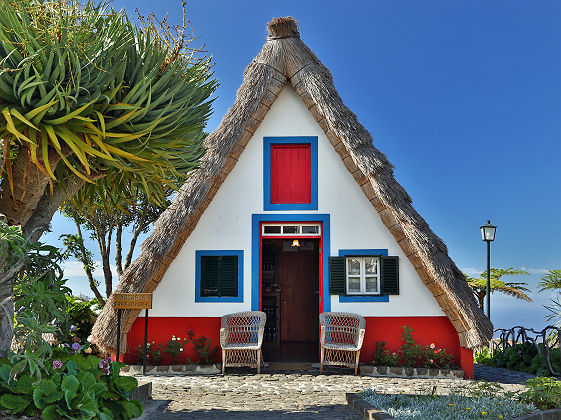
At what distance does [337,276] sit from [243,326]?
186cm

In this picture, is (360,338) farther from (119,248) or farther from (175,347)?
(119,248)

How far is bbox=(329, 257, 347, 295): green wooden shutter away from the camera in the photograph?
9.91 m

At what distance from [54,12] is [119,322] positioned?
535 centimetres

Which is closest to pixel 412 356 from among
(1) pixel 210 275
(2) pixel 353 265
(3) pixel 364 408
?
(2) pixel 353 265

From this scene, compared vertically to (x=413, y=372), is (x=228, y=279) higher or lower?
higher

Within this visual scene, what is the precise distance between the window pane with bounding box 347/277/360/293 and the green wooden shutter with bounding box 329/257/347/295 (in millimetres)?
161

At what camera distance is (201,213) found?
32.9 ft

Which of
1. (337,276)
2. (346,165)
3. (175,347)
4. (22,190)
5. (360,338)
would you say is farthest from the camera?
(346,165)

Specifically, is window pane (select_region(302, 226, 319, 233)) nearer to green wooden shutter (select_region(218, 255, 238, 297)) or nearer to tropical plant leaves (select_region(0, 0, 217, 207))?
green wooden shutter (select_region(218, 255, 238, 297))

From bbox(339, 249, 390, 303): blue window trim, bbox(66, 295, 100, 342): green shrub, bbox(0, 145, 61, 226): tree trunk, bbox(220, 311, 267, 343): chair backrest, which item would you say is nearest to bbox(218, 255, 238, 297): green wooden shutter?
bbox(220, 311, 267, 343): chair backrest

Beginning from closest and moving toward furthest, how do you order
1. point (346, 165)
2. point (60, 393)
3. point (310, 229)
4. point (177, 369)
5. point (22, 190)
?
point (60, 393)
point (22, 190)
point (177, 369)
point (346, 165)
point (310, 229)

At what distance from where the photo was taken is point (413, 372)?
30.5ft

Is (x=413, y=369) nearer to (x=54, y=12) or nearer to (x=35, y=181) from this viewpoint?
(x=35, y=181)

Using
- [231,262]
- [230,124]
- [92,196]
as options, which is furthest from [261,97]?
[92,196]
